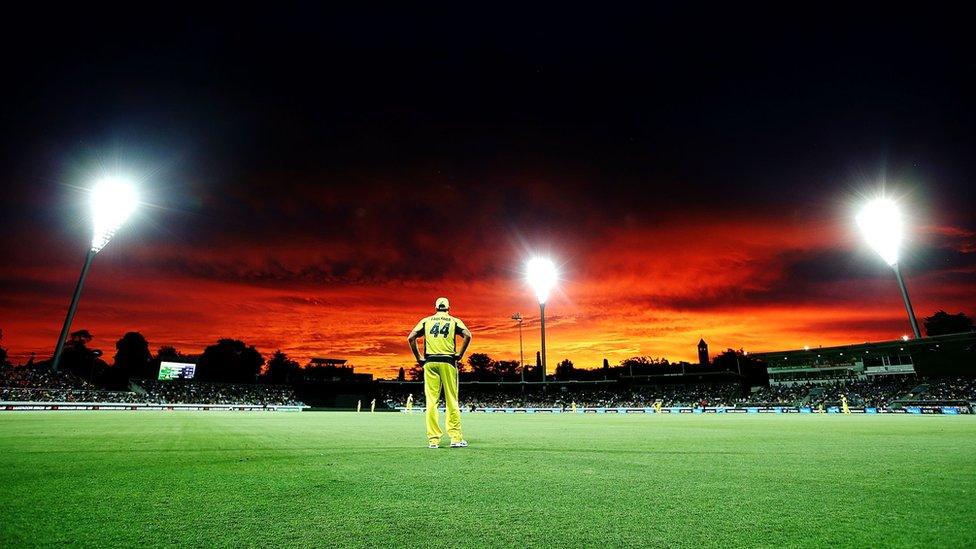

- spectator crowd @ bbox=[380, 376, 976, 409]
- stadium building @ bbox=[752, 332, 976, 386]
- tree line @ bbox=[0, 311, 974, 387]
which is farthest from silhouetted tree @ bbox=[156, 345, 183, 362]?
stadium building @ bbox=[752, 332, 976, 386]

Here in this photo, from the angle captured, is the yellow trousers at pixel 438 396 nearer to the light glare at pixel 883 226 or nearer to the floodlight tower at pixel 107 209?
the floodlight tower at pixel 107 209

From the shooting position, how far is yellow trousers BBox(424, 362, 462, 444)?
6.87 meters

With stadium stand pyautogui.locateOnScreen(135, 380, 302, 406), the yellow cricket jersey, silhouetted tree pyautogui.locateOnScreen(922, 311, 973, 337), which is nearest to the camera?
the yellow cricket jersey

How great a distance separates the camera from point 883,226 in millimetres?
28609

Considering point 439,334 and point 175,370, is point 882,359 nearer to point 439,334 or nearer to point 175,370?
point 439,334

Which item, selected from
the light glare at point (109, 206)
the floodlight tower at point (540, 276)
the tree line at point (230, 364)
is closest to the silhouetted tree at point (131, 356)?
the tree line at point (230, 364)

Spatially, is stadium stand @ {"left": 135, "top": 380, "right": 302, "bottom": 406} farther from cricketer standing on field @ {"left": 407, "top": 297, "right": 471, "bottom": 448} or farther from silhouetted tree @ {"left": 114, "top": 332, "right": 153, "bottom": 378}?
cricketer standing on field @ {"left": 407, "top": 297, "right": 471, "bottom": 448}

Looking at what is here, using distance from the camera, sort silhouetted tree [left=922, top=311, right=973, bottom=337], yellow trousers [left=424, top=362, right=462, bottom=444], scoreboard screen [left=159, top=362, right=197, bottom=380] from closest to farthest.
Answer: yellow trousers [left=424, top=362, right=462, bottom=444], scoreboard screen [left=159, top=362, right=197, bottom=380], silhouetted tree [left=922, top=311, right=973, bottom=337]

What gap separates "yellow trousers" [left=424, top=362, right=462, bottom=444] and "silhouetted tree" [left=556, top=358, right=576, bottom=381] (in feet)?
336

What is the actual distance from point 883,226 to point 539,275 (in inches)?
971

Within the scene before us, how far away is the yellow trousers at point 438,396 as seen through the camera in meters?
6.87

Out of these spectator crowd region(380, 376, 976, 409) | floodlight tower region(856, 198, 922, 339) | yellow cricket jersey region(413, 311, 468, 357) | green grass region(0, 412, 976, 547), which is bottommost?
spectator crowd region(380, 376, 976, 409)

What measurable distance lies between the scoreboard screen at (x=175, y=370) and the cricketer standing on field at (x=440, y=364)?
253 feet

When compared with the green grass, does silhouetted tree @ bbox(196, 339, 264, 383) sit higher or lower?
higher
